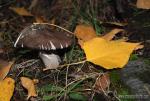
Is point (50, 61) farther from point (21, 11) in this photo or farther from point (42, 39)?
point (21, 11)

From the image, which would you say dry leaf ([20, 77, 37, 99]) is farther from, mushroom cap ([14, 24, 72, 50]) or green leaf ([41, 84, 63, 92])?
mushroom cap ([14, 24, 72, 50])

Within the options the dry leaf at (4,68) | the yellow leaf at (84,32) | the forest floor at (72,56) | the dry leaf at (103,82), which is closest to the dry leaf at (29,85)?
the forest floor at (72,56)

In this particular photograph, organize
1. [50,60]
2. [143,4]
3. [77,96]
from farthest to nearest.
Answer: [143,4]
[50,60]
[77,96]

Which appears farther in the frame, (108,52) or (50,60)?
(50,60)

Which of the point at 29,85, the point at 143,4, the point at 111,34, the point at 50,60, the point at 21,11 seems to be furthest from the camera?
the point at 21,11

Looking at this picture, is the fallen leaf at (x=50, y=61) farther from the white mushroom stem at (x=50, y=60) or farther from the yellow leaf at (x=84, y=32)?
the yellow leaf at (x=84, y=32)

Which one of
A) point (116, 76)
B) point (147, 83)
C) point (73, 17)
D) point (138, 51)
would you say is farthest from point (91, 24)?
point (147, 83)

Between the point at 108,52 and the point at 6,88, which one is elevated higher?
the point at 108,52

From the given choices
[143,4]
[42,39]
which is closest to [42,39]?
[42,39]
